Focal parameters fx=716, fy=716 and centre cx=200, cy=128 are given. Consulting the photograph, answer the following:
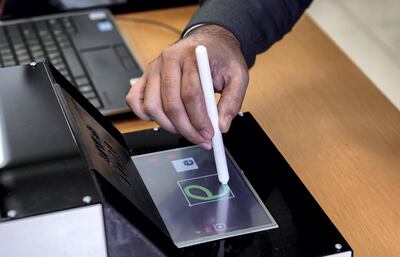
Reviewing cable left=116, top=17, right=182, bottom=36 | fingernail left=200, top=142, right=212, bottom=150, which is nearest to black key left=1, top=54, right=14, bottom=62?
cable left=116, top=17, right=182, bottom=36

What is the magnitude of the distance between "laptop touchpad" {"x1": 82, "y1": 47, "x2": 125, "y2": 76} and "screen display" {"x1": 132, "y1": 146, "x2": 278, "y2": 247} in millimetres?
279

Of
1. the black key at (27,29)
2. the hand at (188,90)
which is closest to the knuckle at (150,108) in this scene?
the hand at (188,90)

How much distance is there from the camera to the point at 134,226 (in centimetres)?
55

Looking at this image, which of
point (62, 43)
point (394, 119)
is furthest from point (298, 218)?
point (62, 43)

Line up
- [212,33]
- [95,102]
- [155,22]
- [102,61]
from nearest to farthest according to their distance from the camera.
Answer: [212,33], [95,102], [102,61], [155,22]

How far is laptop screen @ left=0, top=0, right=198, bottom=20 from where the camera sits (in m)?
1.16

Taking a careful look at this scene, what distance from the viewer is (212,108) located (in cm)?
68

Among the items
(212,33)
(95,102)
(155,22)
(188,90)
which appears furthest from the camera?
(155,22)

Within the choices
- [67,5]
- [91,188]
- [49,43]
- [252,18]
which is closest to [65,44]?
[49,43]

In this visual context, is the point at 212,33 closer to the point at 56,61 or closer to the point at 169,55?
the point at 169,55

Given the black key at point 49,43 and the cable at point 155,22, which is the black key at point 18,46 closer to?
the black key at point 49,43

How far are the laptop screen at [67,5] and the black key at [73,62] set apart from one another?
0.16 metres

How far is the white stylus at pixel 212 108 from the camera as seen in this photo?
65cm

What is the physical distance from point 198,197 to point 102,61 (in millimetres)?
404
